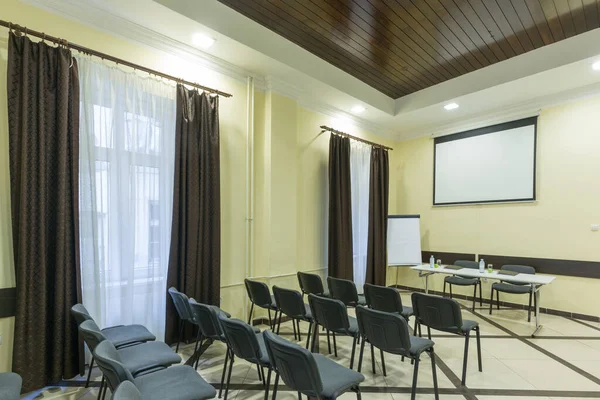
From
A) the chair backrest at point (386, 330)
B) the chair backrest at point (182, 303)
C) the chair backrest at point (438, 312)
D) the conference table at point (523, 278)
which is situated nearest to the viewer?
the chair backrest at point (386, 330)

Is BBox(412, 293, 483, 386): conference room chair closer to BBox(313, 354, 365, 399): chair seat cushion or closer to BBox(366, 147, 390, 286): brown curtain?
BBox(313, 354, 365, 399): chair seat cushion

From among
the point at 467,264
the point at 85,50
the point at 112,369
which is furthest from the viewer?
the point at 467,264

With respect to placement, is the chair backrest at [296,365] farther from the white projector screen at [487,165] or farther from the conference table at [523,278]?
the white projector screen at [487,165]

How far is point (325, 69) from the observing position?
4.39 metres

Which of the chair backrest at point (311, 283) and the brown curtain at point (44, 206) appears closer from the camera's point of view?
the brown curtain at point (44, 206)

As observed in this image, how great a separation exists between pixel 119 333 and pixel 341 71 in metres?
4.20

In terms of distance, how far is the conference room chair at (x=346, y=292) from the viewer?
3652 mm

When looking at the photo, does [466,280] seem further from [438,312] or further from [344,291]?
[438,312]

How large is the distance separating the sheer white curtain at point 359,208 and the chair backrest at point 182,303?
323 cm

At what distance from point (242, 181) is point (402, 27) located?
2621 millimetres

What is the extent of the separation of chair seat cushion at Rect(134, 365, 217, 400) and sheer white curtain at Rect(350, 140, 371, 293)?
3.89 meters

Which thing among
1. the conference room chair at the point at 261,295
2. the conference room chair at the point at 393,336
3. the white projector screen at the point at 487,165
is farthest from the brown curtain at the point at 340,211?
the conference room chair at the point at 393,336

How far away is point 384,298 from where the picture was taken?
328 centimetres

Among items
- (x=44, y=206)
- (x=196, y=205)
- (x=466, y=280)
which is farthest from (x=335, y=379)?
(x=466, y=280)
